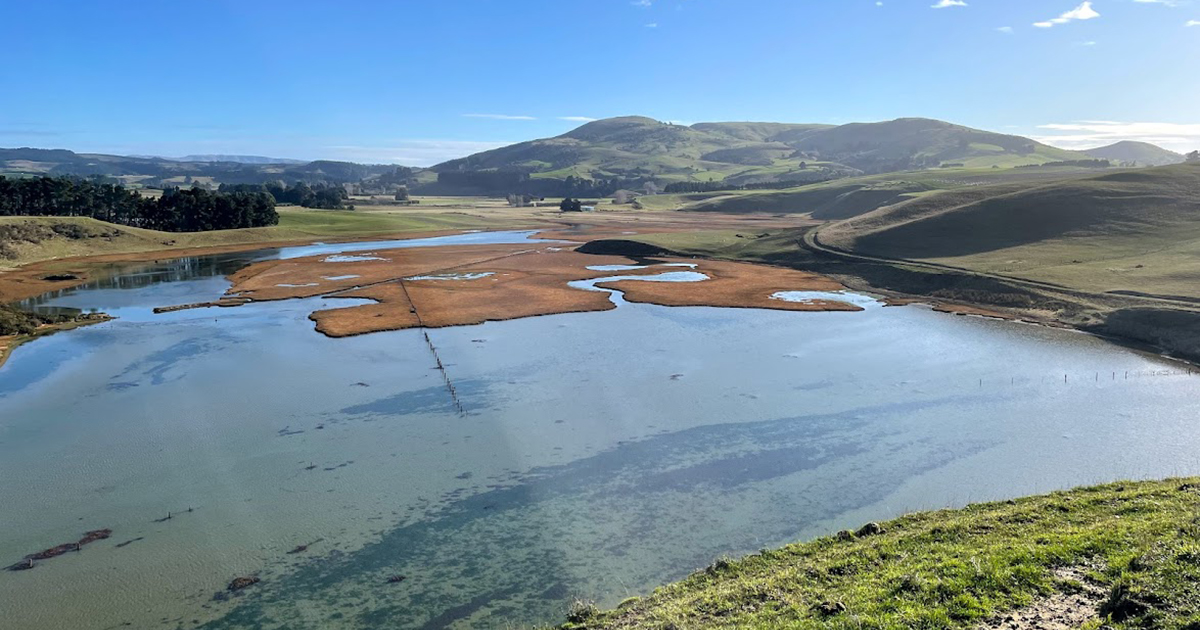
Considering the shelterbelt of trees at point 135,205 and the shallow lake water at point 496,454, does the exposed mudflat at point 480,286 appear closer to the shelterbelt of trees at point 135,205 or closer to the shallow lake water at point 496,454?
the shallow lake water at point 496,454

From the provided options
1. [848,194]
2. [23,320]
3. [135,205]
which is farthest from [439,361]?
[848,194]

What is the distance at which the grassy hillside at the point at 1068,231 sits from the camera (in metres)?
50.9

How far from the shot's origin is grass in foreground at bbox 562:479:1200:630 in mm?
10367

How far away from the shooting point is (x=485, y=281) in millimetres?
63250

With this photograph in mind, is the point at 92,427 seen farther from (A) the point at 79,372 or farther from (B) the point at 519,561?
(B) the point at 519,561

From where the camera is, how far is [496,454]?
77.3ft

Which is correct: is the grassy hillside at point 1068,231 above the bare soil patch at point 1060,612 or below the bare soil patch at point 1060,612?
above

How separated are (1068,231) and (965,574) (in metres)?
67.5

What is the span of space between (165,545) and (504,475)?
9256 millimetres

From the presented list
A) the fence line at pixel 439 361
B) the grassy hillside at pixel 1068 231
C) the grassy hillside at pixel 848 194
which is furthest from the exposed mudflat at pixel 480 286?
the grassy hillside at pixel 848 194

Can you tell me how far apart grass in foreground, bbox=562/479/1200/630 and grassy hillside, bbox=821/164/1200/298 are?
38.3m

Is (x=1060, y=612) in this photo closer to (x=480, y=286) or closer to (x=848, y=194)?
(x=480, y=286)

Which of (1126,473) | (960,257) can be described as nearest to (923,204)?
(960,257)

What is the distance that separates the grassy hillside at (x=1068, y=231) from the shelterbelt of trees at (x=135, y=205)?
9094cm
